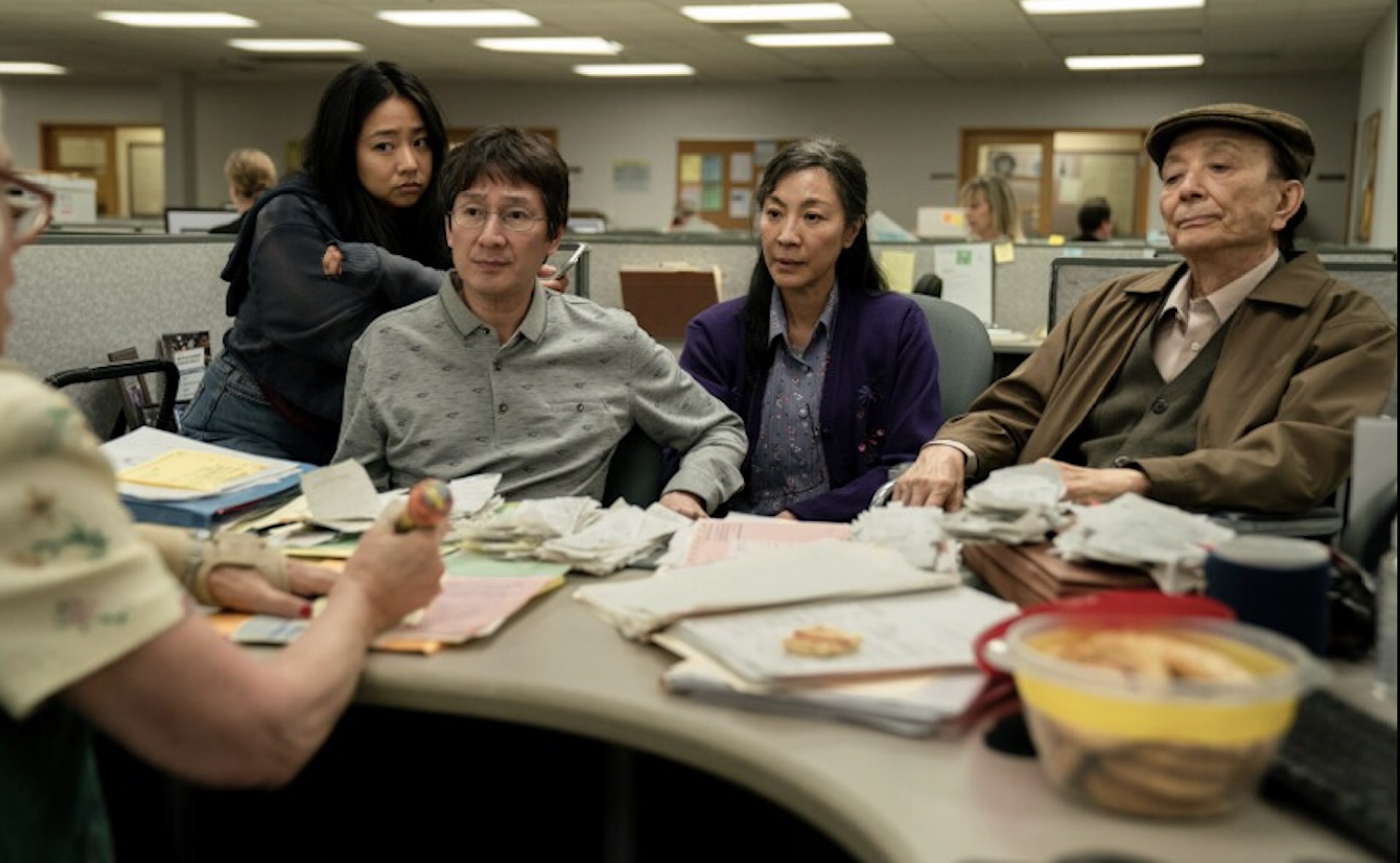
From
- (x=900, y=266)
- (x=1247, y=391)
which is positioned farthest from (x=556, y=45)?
(x=1247, y=391)

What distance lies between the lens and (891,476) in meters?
2.14

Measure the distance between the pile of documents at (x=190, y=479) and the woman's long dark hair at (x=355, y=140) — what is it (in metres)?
0.87

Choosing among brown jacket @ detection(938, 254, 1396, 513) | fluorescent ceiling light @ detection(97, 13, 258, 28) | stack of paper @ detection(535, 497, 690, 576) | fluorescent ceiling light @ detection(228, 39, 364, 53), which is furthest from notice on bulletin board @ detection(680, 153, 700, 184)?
stack of paper @ detection(535, 497, 690, 576)

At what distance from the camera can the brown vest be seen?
185cm

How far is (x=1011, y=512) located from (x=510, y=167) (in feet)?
2.97

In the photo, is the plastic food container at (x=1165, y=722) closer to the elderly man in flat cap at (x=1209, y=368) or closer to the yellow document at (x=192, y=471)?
the elderly man in flat cap at (x=1209, y=368)

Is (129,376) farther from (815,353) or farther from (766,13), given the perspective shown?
(766,13)

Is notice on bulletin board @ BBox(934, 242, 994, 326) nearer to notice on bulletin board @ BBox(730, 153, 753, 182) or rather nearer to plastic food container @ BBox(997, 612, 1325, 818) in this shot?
plastic food container @ BBox(997, 612, 1325, 818)

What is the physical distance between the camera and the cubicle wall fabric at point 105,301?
2797mm

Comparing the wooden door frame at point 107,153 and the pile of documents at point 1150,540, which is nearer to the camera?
the pile of documents at point 1150,540

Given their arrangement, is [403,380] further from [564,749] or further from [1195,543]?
[1195,543]

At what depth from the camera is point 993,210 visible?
5.75 metres

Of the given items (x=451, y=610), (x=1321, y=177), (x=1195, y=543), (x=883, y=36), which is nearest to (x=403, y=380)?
(x=451, y=610)

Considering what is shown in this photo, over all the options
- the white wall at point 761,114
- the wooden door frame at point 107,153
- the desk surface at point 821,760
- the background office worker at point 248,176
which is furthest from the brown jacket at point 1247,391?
the wooden door frame at point 107,153
